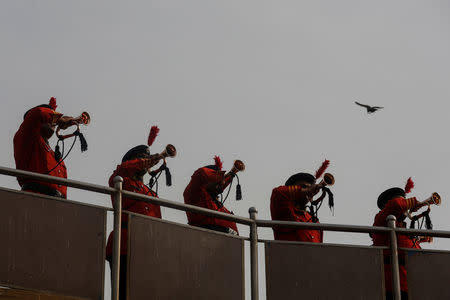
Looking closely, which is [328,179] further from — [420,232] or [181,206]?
[181,206]

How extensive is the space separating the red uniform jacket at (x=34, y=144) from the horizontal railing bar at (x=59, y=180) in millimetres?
1280

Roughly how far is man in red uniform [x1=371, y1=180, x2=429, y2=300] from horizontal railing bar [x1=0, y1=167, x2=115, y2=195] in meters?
2.89

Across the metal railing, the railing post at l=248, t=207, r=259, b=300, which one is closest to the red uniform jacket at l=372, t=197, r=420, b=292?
the metal railing

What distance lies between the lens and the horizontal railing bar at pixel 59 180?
7648 millimetres

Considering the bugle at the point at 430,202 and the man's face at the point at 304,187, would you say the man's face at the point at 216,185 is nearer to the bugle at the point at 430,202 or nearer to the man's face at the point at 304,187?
the man's face at the point at 304,187

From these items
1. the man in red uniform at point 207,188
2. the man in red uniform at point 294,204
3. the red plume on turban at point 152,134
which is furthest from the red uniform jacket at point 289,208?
the red plume on turban at point 152,134

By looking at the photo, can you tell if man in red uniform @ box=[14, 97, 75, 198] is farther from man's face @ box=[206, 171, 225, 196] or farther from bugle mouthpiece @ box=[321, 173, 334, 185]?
bugle mouthpiece @ box=[321, 173, 334, 185]

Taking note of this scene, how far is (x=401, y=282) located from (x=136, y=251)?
277 cm

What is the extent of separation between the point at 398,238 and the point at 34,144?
369 centimetres

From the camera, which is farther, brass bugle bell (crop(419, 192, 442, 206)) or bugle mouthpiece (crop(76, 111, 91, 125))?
brass bugle bell (crop(419, 192, 442, 206))

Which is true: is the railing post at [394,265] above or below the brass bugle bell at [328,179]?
below

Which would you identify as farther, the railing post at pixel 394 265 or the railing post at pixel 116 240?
the railing post at pixel 394 265

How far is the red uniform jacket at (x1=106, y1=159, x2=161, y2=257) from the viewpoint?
8509mm

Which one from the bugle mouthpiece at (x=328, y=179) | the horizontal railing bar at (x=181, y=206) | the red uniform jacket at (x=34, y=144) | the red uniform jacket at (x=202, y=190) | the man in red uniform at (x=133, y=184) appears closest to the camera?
the horizontal railing bar at (x=181, y=206)
